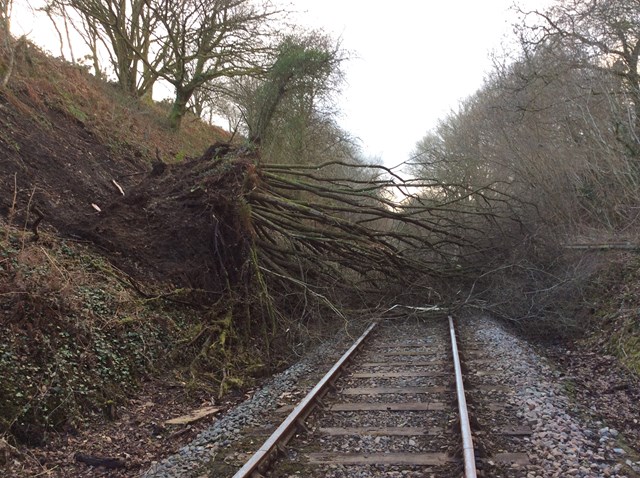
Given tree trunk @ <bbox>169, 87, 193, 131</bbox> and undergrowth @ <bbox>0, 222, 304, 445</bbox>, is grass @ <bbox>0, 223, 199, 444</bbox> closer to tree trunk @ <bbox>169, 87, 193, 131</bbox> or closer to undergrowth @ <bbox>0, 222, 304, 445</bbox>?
undergrowth @ <bbox>0, 222, 304, 445</bbox>

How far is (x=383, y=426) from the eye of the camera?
546 centimetres

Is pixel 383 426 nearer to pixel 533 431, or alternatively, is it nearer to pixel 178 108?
pixel 533 431

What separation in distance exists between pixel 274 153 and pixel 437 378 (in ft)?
47.1

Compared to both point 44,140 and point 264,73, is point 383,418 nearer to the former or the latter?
point 44,140

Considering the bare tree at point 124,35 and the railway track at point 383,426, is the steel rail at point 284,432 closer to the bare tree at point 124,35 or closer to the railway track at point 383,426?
the railway track at point 383,426

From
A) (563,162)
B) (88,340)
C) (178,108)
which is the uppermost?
(178,108)

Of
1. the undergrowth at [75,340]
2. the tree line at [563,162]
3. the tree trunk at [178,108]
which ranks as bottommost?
the undergrowth at [75,340]

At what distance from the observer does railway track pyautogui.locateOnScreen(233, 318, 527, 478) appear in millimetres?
4469

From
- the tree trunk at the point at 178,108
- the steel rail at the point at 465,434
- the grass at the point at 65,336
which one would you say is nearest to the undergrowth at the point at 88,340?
the grass at the point at 65,336

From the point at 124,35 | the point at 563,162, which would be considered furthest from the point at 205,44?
the point at 563,162

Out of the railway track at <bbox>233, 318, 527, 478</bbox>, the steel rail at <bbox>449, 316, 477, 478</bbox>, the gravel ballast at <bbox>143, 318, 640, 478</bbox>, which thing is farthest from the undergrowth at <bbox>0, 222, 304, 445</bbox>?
the steel rail at <bbox>449, 316, 477, 478</bbox>

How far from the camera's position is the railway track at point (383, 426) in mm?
4469

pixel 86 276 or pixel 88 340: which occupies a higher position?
pixel 86 276

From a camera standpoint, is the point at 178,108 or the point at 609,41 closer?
the point at 609,41
